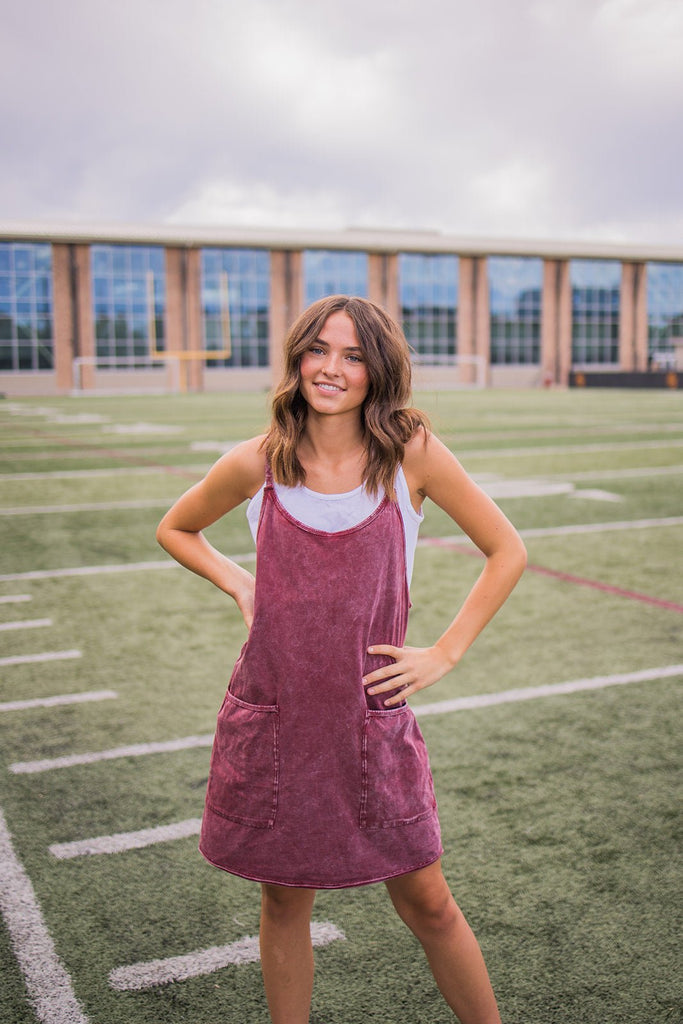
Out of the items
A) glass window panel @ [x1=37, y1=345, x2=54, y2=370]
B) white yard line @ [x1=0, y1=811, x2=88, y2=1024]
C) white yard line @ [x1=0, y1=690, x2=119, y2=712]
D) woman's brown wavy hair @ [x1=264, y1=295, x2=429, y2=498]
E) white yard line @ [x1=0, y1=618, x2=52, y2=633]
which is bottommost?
white yard line @ [x1=0, y1=811, x2=88, y2=1024]

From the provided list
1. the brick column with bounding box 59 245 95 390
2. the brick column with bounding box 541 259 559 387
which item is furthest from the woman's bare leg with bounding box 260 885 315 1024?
the brick column with bounding box 541 259 559 387

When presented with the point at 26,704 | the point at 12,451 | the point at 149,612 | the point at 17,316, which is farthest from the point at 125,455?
the point at 17,316

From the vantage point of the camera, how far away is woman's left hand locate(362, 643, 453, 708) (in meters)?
1.99

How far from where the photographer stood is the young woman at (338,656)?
6.45ft

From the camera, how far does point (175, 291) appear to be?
2035 inches

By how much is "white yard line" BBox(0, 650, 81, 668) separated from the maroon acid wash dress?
349cm

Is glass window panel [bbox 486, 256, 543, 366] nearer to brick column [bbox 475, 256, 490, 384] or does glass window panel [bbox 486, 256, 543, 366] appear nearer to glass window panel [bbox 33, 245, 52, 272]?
brick column [bbox 475, 256, 490, 384]

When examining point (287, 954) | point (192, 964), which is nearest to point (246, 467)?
point (287, 954)

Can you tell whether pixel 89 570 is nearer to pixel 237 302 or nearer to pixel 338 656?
pixel 338 656

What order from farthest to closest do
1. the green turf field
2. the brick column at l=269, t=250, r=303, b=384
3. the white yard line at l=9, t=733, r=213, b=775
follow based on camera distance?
the brick column at l=269, t=250, r=303, b=384 < the white yard line at l=9, t=733, r=213, b=775 < the green turf field

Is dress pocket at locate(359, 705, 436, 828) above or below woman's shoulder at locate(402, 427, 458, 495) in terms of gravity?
below

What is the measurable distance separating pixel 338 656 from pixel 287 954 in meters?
0.65

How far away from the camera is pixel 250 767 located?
1.99m

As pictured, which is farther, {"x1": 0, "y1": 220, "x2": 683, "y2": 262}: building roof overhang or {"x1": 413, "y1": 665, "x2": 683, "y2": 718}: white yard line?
{"x1": 0, "y1": 220, "x2": 683, "y2": 262}: building roof overhang
